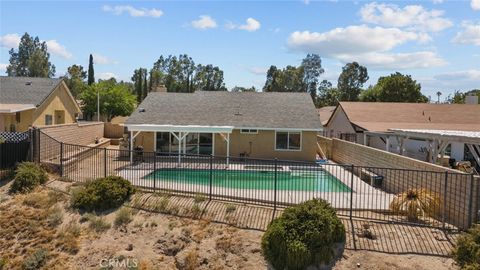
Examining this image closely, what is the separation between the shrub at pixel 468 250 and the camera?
338 inches

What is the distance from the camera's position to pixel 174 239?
37.0ft

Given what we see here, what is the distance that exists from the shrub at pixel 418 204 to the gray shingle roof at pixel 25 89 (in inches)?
940

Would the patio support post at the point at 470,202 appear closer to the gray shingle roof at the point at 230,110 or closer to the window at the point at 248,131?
the gray shingle roof at the point at 230,110

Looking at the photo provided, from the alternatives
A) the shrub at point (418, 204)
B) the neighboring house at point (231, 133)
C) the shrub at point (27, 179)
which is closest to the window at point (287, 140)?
the neighboring house at point (231, 133)

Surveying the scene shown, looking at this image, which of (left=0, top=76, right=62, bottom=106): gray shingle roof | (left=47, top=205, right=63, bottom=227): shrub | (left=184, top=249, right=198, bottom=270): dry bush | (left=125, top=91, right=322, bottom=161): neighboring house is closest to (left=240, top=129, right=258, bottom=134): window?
(left=125, top=91, right=322, bottom=161): neighboring house

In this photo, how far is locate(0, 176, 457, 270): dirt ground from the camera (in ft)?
33.0

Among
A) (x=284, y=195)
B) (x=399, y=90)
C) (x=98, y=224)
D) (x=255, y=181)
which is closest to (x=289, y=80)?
(x=399, y=90)

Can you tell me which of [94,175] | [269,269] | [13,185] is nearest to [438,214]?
[269,269]

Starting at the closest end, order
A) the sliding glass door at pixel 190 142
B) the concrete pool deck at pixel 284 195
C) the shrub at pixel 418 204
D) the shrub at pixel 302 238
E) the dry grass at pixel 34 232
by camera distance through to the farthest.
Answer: the shrub at pixel 302 238, the dry grass at pixel 34 232, the shrub at pixel 418 204, the concrete pool deck at pixel 284 195, the sliding glass door at pixel 190 142

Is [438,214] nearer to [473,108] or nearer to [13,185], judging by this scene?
[13,185]

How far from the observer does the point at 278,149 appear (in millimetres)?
25297

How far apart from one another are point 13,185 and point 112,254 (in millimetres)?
7012

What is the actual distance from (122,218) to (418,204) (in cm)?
886

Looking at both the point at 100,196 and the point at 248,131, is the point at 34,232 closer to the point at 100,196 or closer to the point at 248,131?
the point at 100,196
